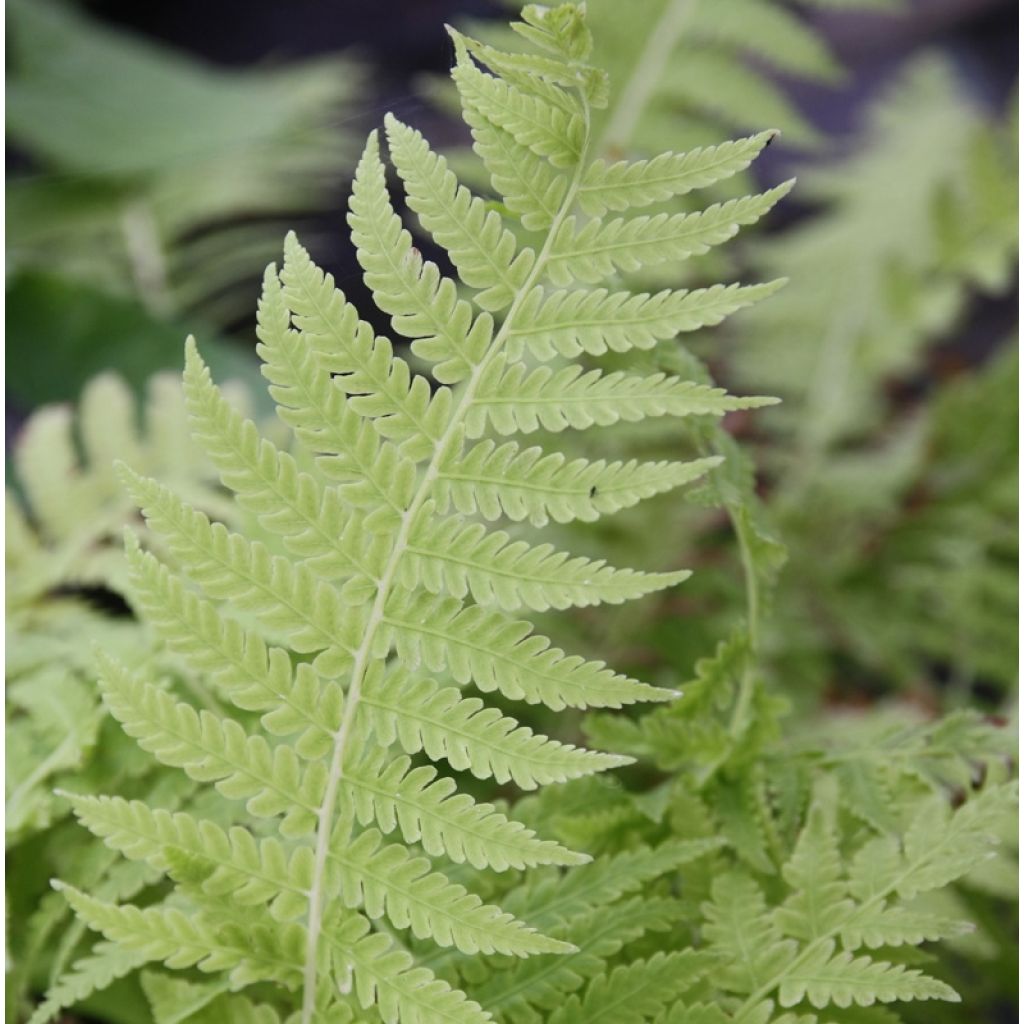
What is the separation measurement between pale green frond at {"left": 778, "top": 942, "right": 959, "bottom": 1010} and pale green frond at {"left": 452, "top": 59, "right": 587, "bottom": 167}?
33 cm

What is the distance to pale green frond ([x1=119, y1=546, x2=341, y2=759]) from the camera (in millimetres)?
386

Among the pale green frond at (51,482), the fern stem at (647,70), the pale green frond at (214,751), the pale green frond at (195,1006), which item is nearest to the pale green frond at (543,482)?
the pale green frond at (214,751)

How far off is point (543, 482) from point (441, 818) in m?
0.13

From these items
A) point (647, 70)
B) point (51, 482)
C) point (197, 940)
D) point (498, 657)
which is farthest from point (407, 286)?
point (647, 70)

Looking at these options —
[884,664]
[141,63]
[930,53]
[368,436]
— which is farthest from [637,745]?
[930,53]

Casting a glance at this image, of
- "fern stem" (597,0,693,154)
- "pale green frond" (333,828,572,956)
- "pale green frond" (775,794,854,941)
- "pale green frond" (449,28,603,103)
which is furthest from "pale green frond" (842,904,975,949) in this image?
"fern stem" (597,0,693,154)

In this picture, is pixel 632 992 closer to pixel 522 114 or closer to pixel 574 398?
pixel 574 398

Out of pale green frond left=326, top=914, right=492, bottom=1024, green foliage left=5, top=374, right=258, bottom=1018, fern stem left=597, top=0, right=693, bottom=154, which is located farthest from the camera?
fern stem left=597, top=0, right=693, bottom=154

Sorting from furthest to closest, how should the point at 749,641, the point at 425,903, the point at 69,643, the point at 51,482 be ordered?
the point at 51,482, the point at 69,643, the point at 749,641, the point at 425,903

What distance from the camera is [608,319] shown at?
401 millimetres

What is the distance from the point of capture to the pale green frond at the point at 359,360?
15.3 inches

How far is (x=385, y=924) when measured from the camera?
47cm

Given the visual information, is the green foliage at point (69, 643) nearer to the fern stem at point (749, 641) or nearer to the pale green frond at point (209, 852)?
the pale green frond at point (209, 852)

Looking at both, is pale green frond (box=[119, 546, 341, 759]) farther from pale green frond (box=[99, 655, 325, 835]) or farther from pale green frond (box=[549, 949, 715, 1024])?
pale green frond (box=[549, 949, 715, 1024])
